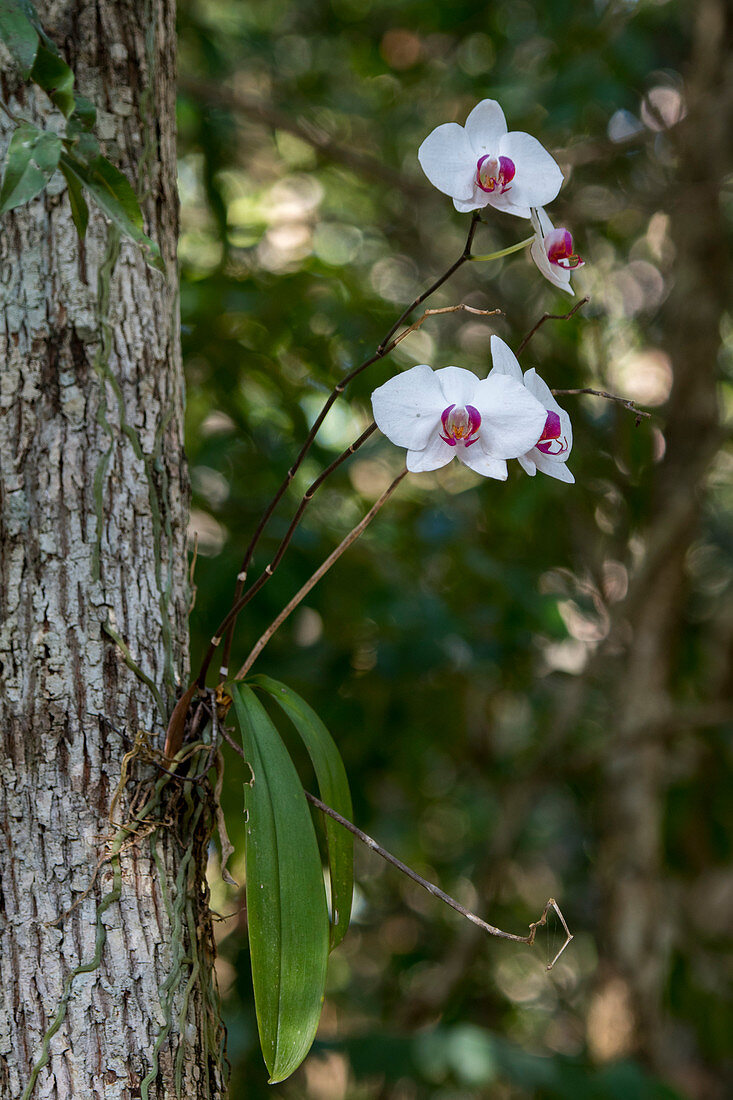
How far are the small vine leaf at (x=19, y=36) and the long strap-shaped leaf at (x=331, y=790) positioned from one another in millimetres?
482

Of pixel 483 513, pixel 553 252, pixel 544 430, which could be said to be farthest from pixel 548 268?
pixel 483 513

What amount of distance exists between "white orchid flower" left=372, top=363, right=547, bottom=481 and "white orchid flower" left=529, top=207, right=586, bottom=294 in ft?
0.35

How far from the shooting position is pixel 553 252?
69 centimetres

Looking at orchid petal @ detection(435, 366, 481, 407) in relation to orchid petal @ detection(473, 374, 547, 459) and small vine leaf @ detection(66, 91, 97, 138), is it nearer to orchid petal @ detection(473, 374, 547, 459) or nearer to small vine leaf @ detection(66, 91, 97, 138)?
orchid petal @ detection(473, 374, 547, 459)

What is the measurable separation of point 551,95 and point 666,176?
2.06 feet

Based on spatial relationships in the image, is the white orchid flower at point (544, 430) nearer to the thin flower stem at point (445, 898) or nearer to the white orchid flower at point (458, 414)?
the white orchid flower at point (458, 414)

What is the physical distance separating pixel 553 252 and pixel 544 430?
0.14 meters

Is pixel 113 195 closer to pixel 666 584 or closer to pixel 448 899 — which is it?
pixel 448 899

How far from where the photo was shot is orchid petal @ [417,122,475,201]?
2.14 feet

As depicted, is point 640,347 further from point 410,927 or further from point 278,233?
point 410,927

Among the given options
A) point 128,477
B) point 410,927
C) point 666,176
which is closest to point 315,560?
point 128,477

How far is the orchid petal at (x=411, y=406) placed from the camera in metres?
0.63

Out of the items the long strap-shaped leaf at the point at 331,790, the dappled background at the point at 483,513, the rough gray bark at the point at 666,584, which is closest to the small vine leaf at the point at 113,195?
the long strap-shaped leaf at the point at 331,790

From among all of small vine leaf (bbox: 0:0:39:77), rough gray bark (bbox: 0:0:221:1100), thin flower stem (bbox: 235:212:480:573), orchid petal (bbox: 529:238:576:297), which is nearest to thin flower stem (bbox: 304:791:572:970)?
rough gray bark (bbox: 0:0:221:1100)
